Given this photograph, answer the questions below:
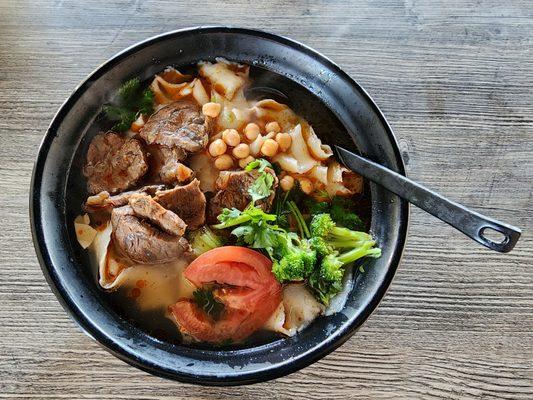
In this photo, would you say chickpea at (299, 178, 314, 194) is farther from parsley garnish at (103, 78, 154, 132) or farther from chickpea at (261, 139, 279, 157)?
parsley garnish at (103, 78, 154, 132)

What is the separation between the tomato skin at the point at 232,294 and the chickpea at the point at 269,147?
0.56 metres

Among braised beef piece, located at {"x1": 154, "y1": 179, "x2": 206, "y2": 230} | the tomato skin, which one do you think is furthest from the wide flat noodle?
braised beef piece, located at {"x1": 154, "y1": 179, "x2": 206, "y2": 230}

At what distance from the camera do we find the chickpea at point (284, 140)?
3.31 m

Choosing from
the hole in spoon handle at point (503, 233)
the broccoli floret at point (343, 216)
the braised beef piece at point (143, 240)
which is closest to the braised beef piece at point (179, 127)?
the braised beef piece at point (143, 240)

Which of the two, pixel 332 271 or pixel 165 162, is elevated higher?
pixel 165 162

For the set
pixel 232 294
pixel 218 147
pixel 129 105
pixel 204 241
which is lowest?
pixel 232 294

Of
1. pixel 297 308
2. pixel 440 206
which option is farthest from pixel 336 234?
pixel 440 206

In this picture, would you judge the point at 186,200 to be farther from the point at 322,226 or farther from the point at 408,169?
the point at 408,169

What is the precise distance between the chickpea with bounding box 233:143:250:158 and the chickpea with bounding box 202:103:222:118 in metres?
0.22

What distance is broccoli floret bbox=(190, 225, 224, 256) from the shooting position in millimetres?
3195

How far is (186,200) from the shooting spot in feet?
10.3

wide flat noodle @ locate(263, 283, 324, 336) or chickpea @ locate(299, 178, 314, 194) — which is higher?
chickpea @ locate(299, 178, 314, 194)

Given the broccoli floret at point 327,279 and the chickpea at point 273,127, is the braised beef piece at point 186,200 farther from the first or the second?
the broccoli floret at point 327,279

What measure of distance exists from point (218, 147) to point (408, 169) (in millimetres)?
1187
